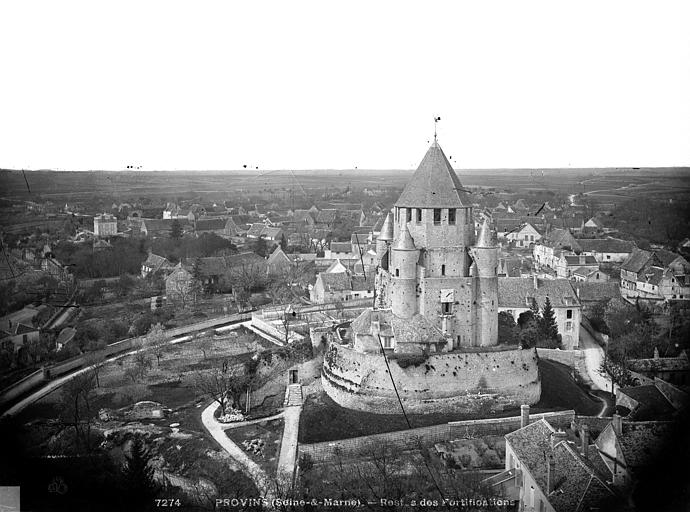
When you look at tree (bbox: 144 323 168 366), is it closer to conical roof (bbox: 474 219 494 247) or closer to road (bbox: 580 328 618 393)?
conical roof (bbox: 474 219 494 247)

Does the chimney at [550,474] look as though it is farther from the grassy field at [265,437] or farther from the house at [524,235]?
the house at [524,235]

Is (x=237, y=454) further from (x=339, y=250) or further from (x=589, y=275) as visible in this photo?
(x=339, y=250)

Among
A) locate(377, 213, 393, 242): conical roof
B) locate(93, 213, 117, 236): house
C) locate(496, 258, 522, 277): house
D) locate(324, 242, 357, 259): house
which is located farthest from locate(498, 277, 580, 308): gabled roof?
locate(93, 213, 117, 236): house

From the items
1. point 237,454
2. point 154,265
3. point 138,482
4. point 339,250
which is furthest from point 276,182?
point 138,482

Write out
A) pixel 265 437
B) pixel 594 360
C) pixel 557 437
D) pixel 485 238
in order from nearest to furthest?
pixel 557 437
pixel 265 437
pixel 485 238
pixel 594 360

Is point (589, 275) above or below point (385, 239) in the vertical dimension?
below

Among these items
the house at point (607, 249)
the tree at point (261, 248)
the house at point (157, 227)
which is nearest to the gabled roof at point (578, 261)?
the house at point (607, 249)

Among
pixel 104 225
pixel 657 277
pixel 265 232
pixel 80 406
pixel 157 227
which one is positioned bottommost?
pixel 80 406

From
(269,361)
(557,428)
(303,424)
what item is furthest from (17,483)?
(557,428)
